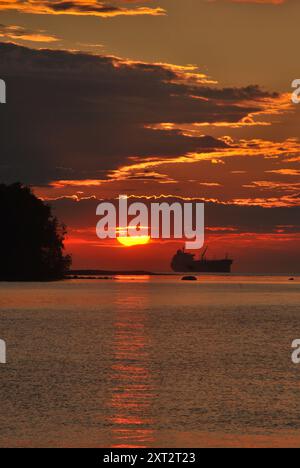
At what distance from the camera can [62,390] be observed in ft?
175

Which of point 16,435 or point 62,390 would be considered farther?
point 62,390

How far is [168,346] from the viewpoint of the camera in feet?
282

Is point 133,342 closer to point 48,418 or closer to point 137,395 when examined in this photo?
point 137,395

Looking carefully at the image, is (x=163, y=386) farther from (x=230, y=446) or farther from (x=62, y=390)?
(x=230, y=446)

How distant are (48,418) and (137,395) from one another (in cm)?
856

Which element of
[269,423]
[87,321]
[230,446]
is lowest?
[230,446]

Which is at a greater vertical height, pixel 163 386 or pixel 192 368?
pixel 192 368
